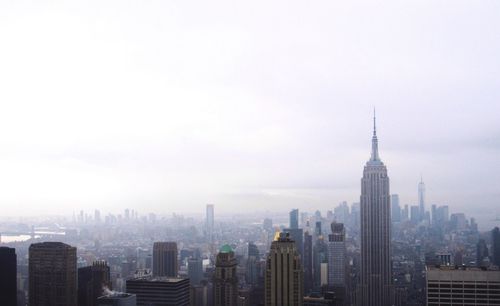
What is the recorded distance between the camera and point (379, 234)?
31938 millimetres

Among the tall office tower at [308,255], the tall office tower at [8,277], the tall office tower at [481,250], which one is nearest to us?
the tall office tower at [8,277]

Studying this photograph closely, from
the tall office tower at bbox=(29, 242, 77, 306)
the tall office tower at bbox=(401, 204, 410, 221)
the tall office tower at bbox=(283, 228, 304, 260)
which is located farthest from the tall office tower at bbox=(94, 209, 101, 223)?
the tall office tower at bbox=(401, 204, 410, 221)

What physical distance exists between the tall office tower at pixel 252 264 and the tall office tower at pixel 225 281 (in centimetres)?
75

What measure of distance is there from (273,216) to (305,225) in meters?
6.15

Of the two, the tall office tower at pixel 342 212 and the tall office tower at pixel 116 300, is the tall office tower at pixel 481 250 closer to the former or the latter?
the tall office tower at pixel 342 212

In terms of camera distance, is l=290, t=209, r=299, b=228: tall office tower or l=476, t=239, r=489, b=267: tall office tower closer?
l=476, t=239, r=489, b=267: tall office tower

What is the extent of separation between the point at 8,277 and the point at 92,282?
273 centimetres

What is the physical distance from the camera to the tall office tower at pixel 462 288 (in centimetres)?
1354

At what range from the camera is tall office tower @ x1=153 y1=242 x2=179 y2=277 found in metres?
24.9

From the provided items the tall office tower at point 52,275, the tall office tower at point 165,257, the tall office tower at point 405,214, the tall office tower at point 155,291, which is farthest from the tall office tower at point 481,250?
the tall office tower at point 52,275

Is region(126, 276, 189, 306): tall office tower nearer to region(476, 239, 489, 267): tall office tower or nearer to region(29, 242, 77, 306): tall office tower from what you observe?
region(29, 242, 77, 306): tall office tower

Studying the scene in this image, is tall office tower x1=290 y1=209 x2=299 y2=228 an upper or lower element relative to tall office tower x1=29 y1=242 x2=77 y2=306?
upper

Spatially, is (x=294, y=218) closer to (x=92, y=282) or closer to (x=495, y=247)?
(x=495, y=247)

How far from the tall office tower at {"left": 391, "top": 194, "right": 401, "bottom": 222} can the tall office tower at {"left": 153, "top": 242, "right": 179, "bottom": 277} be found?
460 inches
